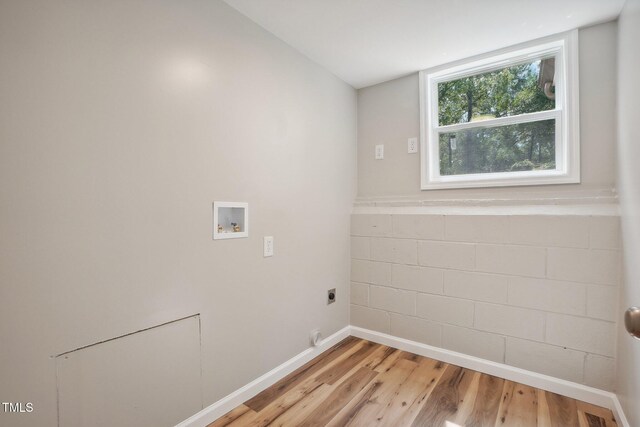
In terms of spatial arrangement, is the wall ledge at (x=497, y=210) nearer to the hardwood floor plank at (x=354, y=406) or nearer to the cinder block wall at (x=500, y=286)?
the cinder block wall at (x=500, y=286)

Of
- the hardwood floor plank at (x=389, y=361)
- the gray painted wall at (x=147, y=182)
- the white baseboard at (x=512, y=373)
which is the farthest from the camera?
the hardwood floor plank at (x=389, y=361)

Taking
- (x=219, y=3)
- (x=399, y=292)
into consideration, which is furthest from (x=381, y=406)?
(x=219, y=3)

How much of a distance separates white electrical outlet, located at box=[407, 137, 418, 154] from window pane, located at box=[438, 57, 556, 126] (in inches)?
9.7

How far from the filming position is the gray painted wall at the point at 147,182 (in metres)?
1.01

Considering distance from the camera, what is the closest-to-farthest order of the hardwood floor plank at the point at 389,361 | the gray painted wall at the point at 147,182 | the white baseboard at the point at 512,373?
the gray painted wall at the point at 147,182 → the white baseboard at the point at 512,373 → the hardwood floor plank at the point at 389,361

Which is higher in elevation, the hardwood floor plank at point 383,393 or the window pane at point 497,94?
the window pane at point 497,94

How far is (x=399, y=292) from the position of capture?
95.1 inches

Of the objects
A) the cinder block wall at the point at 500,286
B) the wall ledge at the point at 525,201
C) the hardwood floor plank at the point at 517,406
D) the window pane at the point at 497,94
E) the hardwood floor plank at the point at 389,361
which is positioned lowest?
the hardwood floor plank at the point at 517,406

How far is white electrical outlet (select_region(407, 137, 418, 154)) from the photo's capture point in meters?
2.42

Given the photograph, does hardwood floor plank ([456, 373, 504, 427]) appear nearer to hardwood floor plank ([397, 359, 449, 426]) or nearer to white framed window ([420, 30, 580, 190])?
hardwood floor plank ([397, 359, 449, 426])

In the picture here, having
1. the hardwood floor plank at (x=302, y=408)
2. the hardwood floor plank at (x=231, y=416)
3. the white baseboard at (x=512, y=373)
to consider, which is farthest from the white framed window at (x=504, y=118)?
the hardwood floor plank at (x=231, y=416)

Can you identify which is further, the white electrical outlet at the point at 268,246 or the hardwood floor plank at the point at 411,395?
the white electrical outlet at the point at 268,246

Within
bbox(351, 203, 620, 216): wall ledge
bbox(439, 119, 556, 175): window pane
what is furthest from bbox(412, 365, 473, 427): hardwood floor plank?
bbox(439, 119, 556, 175): window pane

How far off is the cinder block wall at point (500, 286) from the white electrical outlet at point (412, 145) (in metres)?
0.54
